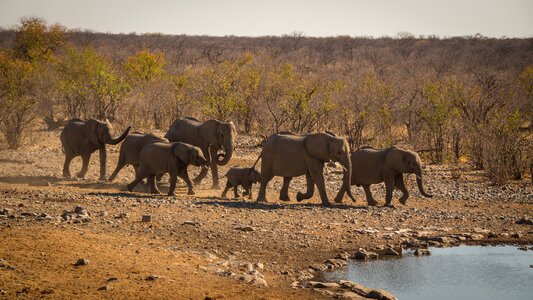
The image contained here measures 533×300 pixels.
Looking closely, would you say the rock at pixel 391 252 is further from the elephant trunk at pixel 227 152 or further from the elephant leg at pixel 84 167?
the elephant leg at pixel 84 167

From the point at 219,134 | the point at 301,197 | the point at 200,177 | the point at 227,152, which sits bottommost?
the point at 301,197

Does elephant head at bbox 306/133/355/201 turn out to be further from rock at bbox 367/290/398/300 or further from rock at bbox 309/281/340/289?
rock at bbox 367/290/398/300

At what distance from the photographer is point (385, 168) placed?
2019 centimetres

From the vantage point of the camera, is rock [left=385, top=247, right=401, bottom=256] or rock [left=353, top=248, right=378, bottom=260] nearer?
rock [left=353, top=248, right=378, bottom=260]

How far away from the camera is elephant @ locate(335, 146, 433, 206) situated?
20047mm

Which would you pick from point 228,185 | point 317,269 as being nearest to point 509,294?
point 317,269

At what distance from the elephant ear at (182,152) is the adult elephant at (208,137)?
2307 mm

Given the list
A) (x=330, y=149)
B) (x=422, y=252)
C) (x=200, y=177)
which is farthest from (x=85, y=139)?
(x=422, y=252)

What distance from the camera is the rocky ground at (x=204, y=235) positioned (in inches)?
453

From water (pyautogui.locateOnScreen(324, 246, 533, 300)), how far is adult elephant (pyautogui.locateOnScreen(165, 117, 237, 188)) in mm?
8362

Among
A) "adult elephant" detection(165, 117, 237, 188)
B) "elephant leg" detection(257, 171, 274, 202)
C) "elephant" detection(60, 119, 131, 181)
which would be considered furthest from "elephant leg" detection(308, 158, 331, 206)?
"elephant" detection(60, 119, 131, 181)

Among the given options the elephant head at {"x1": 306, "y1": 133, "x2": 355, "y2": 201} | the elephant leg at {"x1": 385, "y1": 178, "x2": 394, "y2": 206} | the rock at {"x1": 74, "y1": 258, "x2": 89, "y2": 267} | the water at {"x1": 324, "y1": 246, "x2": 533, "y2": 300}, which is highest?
the elephant head at {"x1": 306, "y1": 133, "x2": 355, "y2": 201}

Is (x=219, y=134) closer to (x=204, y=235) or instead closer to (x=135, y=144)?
(x=135, y=144)

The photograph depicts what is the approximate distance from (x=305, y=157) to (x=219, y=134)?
12.9ft
